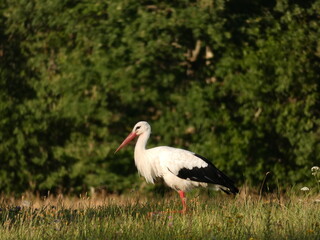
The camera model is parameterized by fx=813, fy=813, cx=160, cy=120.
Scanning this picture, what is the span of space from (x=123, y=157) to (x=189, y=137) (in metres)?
0.92

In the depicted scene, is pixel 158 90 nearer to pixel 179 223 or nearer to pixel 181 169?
pixel 181 169

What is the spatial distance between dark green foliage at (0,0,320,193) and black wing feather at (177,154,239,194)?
122cm

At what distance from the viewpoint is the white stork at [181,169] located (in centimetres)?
939

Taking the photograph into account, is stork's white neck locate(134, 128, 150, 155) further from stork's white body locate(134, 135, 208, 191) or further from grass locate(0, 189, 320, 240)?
grass locate(0, 189, 320, 240)

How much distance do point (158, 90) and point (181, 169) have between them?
5.07 ft

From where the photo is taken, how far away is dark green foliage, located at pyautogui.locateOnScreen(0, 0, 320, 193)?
1062cm

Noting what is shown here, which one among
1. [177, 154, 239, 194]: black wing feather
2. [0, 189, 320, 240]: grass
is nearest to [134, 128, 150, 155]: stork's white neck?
[177, 154, 239, 194]: black wing feather

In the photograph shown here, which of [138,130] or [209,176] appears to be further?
[138,130]

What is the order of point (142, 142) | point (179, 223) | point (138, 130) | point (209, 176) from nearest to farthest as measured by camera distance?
point (179, 223), point (209, 176), point (142, 142), point (138, 130)

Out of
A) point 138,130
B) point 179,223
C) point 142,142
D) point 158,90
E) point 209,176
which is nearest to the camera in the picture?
point 179,223

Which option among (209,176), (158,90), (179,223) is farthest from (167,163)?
(179,223)

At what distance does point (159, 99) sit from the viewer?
1058cm

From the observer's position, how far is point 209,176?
9.40 meters

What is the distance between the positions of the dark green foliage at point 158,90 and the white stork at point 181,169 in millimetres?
1025
